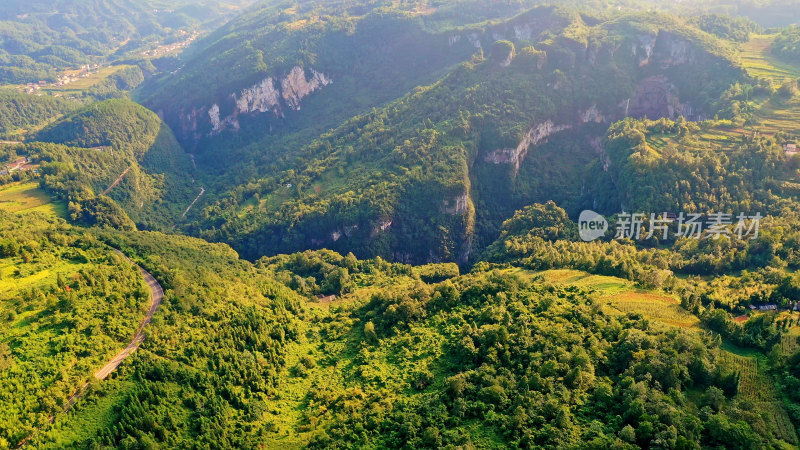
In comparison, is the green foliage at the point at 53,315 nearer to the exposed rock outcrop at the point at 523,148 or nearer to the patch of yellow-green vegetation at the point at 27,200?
the patch of yellow-green vegetation at the point at 27,200

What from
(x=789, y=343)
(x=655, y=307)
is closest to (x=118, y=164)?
(x=655, y=307)

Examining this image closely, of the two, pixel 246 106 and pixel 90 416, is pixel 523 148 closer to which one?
pixel 246 106

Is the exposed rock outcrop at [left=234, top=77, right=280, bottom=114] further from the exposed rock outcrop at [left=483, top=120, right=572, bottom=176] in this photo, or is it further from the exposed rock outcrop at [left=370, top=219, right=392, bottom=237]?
the exposed rock outcrop at [left=483, top=120, right=572, bottom=176]

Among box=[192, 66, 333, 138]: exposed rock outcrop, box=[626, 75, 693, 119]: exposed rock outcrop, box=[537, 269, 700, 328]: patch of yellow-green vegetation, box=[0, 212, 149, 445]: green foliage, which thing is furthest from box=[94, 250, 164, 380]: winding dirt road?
box=[626, 75, 693, 119]: exposed rock outcrop

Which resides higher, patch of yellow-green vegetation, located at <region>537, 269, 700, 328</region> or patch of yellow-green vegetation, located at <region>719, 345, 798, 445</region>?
patch of yellow-green vegetation, located at <region>719, 345, 798, 445</region>

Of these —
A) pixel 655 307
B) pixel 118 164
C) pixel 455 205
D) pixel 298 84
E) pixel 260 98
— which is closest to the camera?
pixel 655 307
